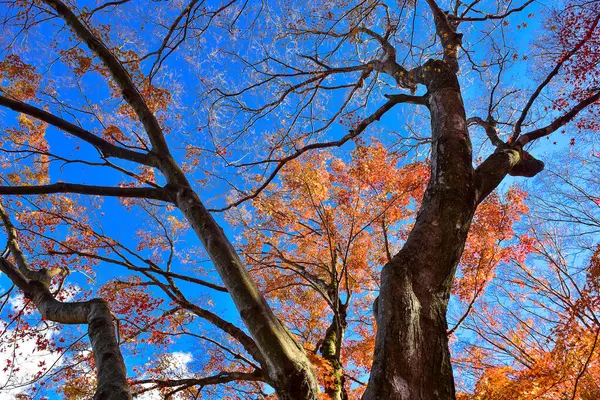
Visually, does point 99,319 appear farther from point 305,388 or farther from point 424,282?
point 424,282

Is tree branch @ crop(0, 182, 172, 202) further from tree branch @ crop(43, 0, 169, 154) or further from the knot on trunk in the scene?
the knot on trunk

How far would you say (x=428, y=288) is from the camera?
8.20 ft

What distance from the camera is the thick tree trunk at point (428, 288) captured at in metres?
2.06

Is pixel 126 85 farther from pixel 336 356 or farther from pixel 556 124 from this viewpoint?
pixel 556 124

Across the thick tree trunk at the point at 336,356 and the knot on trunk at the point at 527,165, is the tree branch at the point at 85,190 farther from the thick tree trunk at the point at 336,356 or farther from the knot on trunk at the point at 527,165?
the knot on trunk at the point at 527,165

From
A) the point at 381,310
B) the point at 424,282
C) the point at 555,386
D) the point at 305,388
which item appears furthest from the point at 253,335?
the point at 555,386

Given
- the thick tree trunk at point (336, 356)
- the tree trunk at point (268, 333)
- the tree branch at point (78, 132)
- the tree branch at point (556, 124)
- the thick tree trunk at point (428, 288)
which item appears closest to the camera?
the thick tree trunk at point (428, 288)

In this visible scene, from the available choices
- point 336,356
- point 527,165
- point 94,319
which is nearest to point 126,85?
point 94,319

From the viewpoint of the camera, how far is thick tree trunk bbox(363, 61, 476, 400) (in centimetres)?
206

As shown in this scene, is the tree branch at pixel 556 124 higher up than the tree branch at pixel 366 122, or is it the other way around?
the tree branch at pixel 366 122

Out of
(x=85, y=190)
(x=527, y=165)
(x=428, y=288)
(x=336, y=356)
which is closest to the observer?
(x=428, y=288)

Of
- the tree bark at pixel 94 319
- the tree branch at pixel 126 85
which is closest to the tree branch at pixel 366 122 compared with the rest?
the tree branch at pixel 126 85

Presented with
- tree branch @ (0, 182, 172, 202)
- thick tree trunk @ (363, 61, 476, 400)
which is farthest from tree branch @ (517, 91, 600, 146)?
tree branch @ (0, 182, 172, 202)

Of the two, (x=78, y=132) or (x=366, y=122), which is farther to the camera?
(x=366, y=122)
